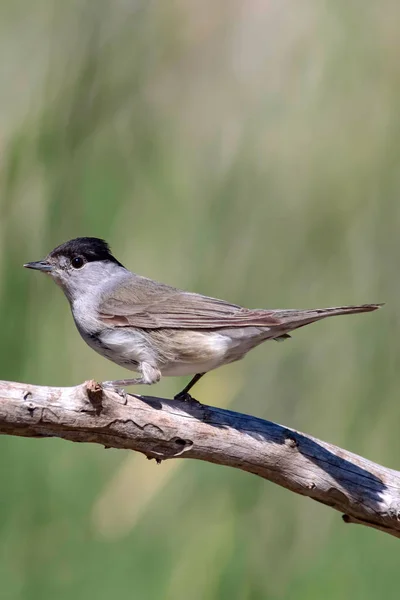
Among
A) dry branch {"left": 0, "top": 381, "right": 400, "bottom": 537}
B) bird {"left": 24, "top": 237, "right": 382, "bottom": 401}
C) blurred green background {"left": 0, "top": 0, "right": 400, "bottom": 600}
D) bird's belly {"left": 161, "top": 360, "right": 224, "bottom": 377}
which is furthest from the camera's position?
blurred green background {"left": 0, "top": 0, "right": 400, "bottom": 600}

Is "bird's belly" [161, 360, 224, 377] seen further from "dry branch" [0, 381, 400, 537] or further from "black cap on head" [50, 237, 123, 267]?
"black cap on head" [50, 237, 123, 267]

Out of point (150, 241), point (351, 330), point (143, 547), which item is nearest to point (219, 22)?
point (150, 241)

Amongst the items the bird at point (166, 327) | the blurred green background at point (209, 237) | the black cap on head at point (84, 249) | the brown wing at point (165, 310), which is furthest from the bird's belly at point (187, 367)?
the black cap on head at point (84, 249)

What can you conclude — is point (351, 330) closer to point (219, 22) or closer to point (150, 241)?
point (150, 241)

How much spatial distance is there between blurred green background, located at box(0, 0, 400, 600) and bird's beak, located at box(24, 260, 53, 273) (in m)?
0.16

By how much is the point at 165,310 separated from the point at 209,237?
21.9 inches

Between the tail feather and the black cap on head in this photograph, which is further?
the black cap on head

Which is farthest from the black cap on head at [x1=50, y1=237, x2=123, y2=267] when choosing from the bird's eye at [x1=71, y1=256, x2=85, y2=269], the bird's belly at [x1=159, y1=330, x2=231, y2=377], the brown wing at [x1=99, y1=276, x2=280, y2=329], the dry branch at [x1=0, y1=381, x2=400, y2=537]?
the dry branch at [x1=0, y1=381, x2=400, y2=537]

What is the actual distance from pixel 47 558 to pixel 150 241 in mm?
1158

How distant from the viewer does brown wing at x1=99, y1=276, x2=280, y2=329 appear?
219 cm

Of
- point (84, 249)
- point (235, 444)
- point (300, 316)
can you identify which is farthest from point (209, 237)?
point (235, 444)

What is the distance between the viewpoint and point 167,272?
9.12ft

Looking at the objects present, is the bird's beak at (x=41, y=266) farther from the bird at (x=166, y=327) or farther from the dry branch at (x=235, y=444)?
the dry branch at (x=235, y=444)

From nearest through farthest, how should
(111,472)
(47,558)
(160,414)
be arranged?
1. (160,414)
2. (47,558)
3. (111,472)
